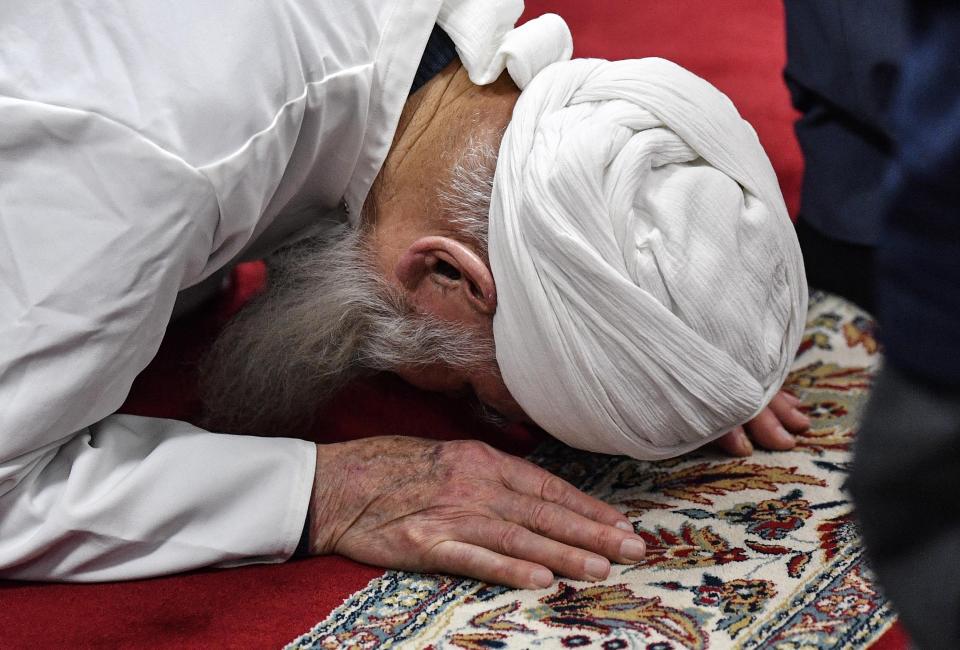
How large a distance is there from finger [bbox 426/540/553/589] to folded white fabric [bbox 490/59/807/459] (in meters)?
Result: 0.24

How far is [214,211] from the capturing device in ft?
4.75

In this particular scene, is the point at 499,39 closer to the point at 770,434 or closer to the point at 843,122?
the point at 843,122

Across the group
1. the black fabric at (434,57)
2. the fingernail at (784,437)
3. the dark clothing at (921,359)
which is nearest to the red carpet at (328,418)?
the fingernail at (784,437)

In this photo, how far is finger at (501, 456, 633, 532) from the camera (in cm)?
153

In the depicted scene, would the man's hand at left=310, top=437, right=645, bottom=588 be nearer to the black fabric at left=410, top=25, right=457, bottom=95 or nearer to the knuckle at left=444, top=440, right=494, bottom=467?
the knuckle at left=444, top=440, right=494, bottom=467

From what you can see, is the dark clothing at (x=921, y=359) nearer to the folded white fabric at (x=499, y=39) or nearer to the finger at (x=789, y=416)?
the folded white fabric at (x=499, y=39)

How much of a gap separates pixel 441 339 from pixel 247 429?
1.39 feet

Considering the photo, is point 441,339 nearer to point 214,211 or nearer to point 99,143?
point 214,211

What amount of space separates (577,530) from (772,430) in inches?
20.2

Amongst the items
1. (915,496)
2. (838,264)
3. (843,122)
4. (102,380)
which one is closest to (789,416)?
(838,264)

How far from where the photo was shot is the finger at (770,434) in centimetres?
183

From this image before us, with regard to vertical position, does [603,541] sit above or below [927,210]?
below

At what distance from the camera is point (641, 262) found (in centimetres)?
145

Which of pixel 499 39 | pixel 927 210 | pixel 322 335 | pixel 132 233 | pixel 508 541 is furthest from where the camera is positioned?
pixel 322 335
